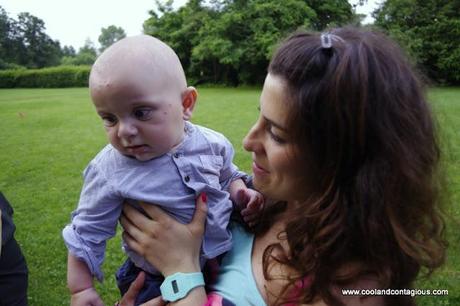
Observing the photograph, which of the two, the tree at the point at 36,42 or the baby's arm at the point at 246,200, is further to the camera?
the tree at the point at 36,42

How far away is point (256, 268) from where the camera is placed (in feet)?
5.32

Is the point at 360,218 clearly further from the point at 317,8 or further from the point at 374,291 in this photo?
the point at 317,8

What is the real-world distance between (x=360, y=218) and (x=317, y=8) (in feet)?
79.0

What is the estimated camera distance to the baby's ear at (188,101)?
5.61ft

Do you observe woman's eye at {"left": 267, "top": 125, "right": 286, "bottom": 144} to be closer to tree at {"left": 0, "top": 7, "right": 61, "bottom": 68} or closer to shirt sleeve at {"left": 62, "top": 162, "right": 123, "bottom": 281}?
shirt sleeve at {"left": 62, "top": 162, "right": 123, "bottom": 281}

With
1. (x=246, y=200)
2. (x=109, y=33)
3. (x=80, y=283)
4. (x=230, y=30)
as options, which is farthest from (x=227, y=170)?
(x=109, y=33)

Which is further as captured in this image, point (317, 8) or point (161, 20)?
point (161, 20)

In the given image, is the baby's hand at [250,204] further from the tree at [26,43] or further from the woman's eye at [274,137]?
the tree at [26,43]

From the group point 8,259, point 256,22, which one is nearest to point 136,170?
point 8,259

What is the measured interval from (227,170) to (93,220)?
2.05ft

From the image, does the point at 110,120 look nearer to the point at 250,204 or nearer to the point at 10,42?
the point at 250,204

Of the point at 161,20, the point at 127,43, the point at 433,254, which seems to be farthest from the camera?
the point at 161,20

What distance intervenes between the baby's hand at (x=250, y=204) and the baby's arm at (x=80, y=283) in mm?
683

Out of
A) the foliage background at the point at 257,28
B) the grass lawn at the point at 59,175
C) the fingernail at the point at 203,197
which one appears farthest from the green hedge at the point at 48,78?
the fingernail at the point at 203,197
